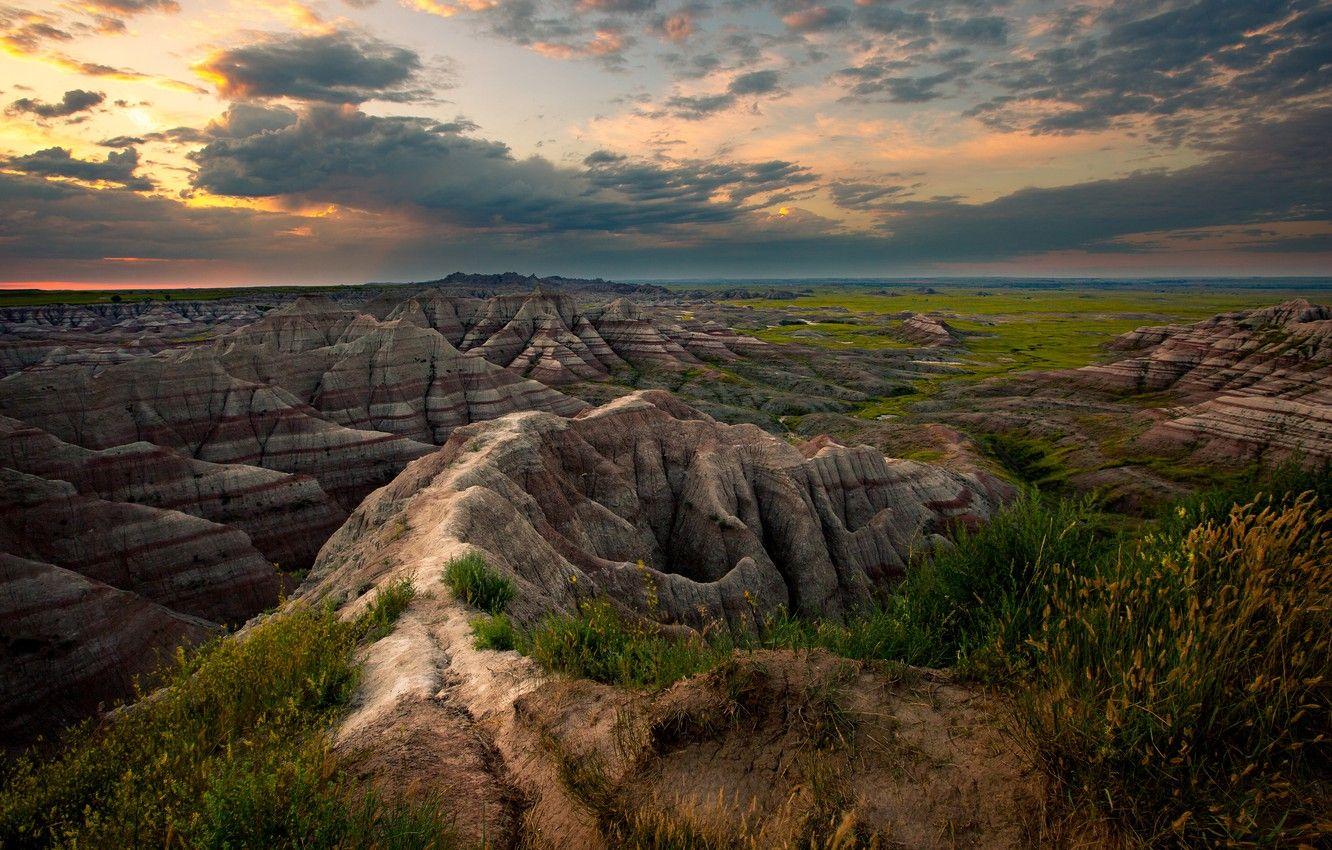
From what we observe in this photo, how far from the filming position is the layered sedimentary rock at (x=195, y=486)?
34969 millimetres

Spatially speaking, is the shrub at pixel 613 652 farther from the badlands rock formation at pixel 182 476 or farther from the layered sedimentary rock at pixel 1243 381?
the layered sedimentary rock at pixel 1243 381

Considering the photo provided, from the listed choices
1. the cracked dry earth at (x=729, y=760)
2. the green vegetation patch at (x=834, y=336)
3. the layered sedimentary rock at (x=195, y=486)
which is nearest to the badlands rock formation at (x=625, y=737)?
the cracked dry earth at (x=729, y=760)

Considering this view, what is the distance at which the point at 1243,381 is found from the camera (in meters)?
73.4

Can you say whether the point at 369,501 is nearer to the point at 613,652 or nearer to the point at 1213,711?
the point at 613,652

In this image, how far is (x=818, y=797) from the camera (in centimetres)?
428

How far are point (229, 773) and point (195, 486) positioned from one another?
43.3 meters

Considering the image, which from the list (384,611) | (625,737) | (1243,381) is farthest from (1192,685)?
(1243,381)

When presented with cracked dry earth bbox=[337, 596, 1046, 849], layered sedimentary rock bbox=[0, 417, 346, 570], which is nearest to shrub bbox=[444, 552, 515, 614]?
cracked dry earth bbox=[337, 596, 1046, 849]

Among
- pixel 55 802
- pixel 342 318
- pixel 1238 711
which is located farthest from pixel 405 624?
pixel 342 318

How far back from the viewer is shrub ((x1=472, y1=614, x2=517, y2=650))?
8180mm

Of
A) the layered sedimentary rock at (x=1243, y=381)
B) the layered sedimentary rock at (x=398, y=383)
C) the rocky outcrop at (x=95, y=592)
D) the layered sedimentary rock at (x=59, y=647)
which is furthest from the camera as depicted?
the layered sedimentary rock at (x=398, y=383)

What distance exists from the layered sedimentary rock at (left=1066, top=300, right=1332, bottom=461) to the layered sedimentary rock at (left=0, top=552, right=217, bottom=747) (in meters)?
64.2

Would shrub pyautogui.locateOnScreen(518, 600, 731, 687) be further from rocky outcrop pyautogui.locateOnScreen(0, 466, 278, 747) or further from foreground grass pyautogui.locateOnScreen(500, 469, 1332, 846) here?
rocky outcrop pyautogui.locateOnScreen(0, 466, 278, 747)

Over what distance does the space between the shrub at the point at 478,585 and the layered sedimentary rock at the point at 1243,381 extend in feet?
161
